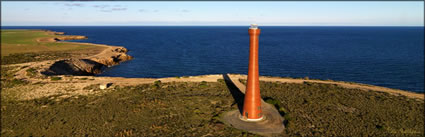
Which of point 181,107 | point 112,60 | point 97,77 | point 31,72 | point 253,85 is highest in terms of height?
point 112,60

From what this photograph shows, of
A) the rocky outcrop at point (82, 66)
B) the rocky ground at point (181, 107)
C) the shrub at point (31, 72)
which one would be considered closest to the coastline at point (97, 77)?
the rocky outcrop at point (82, 66)

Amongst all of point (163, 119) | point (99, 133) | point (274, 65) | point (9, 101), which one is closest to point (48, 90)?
point (9, 101)

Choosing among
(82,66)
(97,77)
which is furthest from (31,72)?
(97,77)

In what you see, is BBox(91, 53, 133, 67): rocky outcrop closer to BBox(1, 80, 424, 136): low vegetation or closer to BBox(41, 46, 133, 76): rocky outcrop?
BBox(41, 46, 133, 76): rocky outcrop

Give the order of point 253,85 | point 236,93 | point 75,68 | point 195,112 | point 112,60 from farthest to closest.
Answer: point 112,60 < point 75,68 < point 236,93 < point 195,112 < point 253,85

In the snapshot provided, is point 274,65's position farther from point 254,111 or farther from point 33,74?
point 33,74

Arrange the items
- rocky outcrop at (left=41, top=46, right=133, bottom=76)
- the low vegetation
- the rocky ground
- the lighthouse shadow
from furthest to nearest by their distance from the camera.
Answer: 1. rocky outcrop at (left=41, top=46, right=133, bottom=76)
2. the lighthouse shadow
3. the rocky ground
4. the low vegetation

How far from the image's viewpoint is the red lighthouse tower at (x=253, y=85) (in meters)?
31.8

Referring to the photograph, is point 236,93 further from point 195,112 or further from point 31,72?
point 31,72

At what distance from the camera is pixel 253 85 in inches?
1372

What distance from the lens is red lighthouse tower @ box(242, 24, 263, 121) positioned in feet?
104

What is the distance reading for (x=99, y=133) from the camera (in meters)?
35.2

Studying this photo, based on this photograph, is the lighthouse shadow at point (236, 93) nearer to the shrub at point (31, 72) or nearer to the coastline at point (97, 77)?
the coastline at point (97, 77)

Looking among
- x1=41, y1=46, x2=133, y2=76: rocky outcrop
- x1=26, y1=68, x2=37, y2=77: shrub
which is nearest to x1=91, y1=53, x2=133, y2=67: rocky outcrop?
x1=41, y1=46, x2=133, y2=76: rocky outcrop
